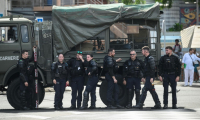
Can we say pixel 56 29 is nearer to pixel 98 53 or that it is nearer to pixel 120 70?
pixel 98 53

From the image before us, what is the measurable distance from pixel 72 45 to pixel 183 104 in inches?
153

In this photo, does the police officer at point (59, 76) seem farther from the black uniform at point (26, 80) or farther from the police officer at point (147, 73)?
the police officer at point (147, 73)

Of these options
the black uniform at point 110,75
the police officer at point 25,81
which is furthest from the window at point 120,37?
the police officer at point 25,81

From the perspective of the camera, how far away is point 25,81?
480 inches

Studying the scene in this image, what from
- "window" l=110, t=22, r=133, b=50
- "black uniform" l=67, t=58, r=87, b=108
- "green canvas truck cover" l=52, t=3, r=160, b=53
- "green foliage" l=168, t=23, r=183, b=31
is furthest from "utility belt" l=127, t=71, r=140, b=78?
"green foliage" l=168, t=23, r=183, b=31

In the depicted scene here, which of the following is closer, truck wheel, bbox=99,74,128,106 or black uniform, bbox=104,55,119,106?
black uniform, bbox=104,55,119,106

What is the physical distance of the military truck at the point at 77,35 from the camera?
12336 mm

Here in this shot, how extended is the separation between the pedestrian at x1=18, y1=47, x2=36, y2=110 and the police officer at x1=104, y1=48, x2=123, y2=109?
2.11 meters

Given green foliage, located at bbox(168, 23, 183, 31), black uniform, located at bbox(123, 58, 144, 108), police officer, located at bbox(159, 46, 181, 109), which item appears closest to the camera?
black uniform, located at bbox(123, 58, 144, 108)

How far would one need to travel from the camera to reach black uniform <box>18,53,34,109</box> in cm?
1211

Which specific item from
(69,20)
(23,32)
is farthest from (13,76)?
(69,20)

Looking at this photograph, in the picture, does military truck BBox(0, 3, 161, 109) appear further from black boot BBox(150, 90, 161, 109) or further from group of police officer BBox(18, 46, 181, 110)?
black boot BBox(150, 90, 161, 109)

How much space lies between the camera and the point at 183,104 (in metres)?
13.5

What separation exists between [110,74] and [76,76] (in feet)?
3.22
